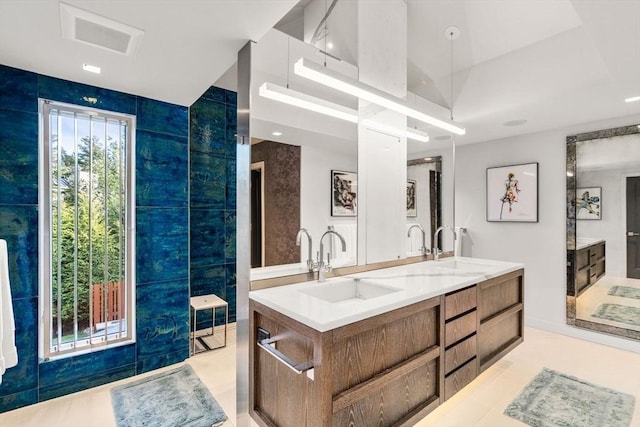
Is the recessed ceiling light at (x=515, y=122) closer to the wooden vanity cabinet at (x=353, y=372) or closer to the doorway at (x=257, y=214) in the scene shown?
the wooden vanity cabinet at (x=353, y=372)

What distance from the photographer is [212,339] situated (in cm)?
336

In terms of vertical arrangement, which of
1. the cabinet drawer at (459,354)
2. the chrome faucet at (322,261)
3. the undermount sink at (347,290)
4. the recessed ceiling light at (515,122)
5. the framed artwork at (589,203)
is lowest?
the cabinet drawer at (459,354)

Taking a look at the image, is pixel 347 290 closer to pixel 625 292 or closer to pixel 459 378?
pixel 459 378

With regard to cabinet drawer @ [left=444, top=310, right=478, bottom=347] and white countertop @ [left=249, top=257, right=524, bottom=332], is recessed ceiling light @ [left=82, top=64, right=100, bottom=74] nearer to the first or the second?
white countertop @ [left=249, top=257, right=524, bottom=332]

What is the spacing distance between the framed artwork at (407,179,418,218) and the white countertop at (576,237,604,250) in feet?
6.57

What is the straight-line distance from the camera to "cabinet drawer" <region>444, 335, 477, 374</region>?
2021 millimetres

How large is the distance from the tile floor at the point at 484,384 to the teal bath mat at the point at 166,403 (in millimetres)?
65

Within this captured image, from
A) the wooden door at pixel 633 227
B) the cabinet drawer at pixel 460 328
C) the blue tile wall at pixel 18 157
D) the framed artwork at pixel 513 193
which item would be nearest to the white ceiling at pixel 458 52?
the blue tile wall at pixel 18 157

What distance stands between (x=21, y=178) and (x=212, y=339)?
216 cm

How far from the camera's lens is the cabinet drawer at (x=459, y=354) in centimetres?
202

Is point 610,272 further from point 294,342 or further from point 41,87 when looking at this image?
point 41,87

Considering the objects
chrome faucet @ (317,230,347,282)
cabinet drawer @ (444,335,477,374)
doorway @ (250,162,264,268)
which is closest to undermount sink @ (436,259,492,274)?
cabinet drawer @ (444,335,477,374)

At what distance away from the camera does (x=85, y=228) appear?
240 centimetres

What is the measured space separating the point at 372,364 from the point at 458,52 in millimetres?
2843
